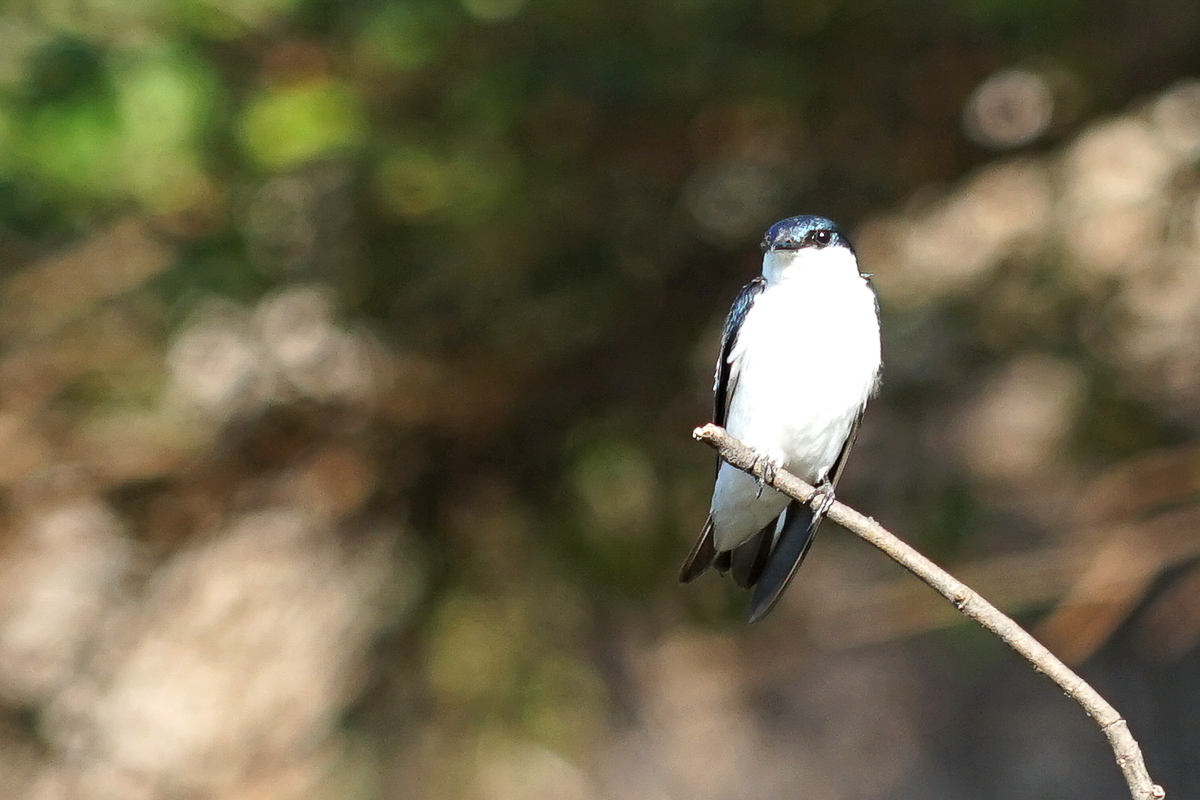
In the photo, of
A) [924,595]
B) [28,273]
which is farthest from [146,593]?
[924,595]

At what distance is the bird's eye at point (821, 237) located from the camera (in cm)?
290

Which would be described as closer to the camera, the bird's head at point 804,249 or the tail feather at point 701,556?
the tail feather at point 701,556

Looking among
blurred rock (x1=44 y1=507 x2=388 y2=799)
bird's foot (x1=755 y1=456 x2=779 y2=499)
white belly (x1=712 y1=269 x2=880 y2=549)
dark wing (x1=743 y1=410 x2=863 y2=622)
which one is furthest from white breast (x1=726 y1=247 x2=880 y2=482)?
blurred rock (x1=44 y1=507 x2=388 y2=799)

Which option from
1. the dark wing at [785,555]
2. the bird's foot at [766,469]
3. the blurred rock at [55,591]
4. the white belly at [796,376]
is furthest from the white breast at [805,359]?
the blurred rock at [55,591]

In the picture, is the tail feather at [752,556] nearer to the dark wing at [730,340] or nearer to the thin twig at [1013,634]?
the dark wing at [730,340]

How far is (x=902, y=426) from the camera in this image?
4.72 meters

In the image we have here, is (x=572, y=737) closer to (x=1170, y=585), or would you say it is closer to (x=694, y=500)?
(x=694, y=500)

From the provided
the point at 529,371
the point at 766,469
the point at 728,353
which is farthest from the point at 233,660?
the point at 766,469

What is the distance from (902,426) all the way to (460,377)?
1.50 m

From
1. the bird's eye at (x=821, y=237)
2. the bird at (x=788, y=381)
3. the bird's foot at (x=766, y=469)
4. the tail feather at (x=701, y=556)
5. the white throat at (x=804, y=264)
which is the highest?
the bird's eye at (x=821, y=237)

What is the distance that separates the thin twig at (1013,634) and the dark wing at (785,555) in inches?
28.0

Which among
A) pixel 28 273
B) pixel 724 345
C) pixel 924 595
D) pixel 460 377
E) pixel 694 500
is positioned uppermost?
pixel 28 273

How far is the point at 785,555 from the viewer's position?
2.62m

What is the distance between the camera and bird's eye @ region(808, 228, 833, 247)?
9.51 ft
